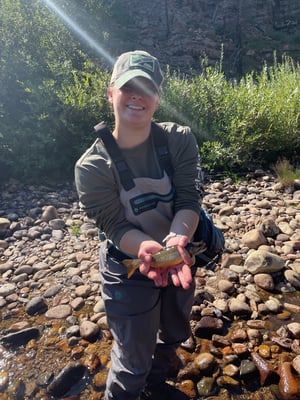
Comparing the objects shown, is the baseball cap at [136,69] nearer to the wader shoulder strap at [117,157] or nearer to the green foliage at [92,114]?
the wader shoulder strap at [117,157]

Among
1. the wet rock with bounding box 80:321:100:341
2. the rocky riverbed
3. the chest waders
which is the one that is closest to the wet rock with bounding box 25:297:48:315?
the rocky riverbed

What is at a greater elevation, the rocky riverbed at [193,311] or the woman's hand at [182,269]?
the woman's hand at [182,269]

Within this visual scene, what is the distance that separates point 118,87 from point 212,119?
17.6ft

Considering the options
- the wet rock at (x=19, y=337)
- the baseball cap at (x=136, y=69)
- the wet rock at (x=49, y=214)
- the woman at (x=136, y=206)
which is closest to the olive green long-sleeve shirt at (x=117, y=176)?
the woman at (x=136, y=206)

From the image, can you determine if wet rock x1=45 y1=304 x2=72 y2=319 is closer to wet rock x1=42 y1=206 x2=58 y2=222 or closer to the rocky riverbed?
the rocky riverbed

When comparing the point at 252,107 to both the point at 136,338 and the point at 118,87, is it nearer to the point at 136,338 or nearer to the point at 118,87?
the point at 118,87

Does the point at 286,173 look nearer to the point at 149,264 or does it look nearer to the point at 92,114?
the point at 92,114

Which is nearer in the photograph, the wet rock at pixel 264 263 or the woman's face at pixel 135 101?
the woman's face at pixel 135 101

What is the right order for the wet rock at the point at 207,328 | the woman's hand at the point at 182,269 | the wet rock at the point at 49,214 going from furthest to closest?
the wet rock at the point at 49,214 < the wet rock at the point at 207,328 < the woman's hand at the point at 182,269

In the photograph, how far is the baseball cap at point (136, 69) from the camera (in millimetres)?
1839

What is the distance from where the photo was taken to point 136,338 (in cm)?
196

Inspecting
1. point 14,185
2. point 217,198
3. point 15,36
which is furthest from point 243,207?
point 15,36

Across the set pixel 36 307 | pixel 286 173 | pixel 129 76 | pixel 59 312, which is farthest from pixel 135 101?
pixel 286 173

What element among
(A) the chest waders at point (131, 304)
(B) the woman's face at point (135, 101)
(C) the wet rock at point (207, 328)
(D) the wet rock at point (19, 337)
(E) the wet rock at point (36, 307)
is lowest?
(C) the wet rock at point (207, 328)
